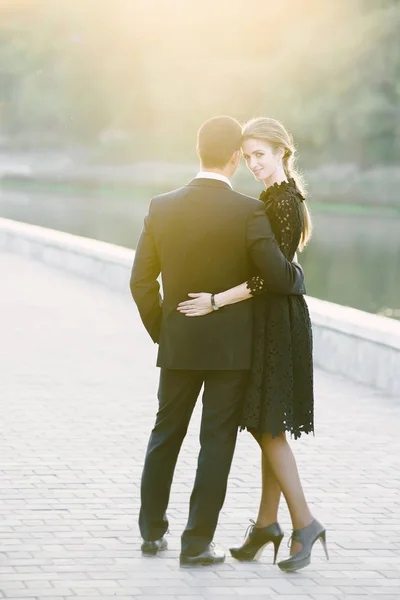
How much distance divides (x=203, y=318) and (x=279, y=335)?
0.88 ft

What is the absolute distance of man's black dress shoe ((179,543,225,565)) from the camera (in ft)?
14.5

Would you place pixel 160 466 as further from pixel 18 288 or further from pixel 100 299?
pixel 18 288

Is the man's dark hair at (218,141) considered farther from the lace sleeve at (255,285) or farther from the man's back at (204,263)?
the lace sleeve at (255,285)

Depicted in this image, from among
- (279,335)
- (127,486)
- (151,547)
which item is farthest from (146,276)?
(127,486)

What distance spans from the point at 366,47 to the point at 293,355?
5206 cm

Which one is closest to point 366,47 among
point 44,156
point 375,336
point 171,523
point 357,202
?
point 357,202

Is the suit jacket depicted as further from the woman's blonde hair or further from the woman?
the woman's blonde hair

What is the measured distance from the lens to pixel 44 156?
76688 millimetres

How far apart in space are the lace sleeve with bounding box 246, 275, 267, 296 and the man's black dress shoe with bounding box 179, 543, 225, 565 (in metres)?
0.90

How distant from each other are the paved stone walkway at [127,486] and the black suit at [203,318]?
280 millimetres

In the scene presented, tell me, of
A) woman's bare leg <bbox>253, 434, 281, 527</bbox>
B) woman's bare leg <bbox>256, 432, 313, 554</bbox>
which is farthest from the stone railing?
woman's bare leg <bbox>256, 432, 313, 554</bbox>

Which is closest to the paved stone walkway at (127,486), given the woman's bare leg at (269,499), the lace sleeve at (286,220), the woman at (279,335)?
the woman's bare leg at (269,499)

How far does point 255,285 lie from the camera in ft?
14.3

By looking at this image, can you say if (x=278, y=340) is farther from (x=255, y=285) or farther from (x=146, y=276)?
(x=146, y=276)
